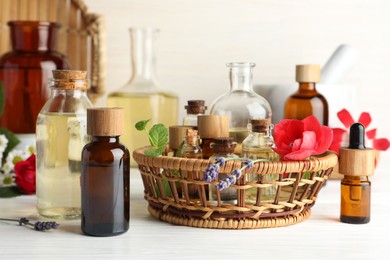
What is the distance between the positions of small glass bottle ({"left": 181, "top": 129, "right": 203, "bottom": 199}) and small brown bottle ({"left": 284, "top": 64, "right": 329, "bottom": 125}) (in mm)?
368

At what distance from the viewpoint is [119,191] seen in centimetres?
79

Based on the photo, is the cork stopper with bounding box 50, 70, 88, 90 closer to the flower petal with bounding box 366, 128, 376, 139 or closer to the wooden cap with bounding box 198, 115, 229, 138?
the wooden cap with bounding box 198, 115, 229, 138

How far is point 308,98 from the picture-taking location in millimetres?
1198

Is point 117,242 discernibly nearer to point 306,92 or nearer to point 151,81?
point 306,92

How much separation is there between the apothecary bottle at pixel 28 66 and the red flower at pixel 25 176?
28 centimetres

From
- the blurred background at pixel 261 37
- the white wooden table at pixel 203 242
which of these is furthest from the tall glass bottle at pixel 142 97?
the white wooden table at pixel 203 242

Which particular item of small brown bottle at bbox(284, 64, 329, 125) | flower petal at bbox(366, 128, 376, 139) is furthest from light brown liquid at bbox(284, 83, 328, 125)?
flower petal at bbox(366, 128, 376, 139)

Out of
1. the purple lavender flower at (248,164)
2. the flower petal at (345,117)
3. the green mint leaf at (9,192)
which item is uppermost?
the flower petal at (345,117)

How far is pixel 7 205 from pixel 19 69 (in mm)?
412

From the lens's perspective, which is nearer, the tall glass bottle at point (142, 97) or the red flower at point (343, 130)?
the red flower at point (343, 130)

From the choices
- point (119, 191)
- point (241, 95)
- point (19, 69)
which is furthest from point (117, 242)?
point (19, 69)

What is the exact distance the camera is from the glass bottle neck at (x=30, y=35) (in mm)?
1325

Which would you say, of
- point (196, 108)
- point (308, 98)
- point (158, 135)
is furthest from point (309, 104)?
point (158, 135)

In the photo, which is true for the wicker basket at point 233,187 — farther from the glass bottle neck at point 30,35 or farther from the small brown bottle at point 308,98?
the glass bottle neck at point 30,35
